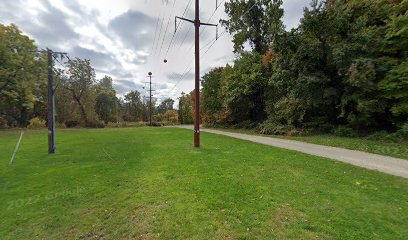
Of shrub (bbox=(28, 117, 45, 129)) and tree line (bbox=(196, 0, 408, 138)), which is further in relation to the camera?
shrub (bbox=(28, 117, 45, 129))

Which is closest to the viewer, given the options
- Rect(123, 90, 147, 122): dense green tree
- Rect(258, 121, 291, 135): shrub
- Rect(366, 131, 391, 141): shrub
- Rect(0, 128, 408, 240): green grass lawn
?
Rect(0, 128, 408, 240): green grass lawn

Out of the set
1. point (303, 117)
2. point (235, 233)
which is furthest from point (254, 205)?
point (303, 117)

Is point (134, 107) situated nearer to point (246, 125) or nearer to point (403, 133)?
point (246, 125)

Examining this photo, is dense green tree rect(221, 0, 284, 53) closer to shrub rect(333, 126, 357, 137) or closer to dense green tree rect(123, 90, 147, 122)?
shrub rect(333, 126, 357, 137)

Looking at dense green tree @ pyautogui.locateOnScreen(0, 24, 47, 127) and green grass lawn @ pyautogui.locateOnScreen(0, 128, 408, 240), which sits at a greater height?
dense green tree @ pyautogui.locateOnScreen(0, 24, 47, 127)

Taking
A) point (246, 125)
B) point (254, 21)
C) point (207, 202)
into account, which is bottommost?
point (207, 202)

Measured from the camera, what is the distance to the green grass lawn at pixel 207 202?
3.74m

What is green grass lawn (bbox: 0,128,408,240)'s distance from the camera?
3.74 meters

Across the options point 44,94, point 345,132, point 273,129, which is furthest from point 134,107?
point 345,132

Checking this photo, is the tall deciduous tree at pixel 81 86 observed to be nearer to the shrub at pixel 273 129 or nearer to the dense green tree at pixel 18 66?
the dense green tree at pixel 18 66

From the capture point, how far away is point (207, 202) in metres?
4.74

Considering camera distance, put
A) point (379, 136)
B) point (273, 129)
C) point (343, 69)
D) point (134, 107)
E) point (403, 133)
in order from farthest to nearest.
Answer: point (134, 107)
point (273, 129)
point (343, 69)
point (379, 136)
point (403, 133)

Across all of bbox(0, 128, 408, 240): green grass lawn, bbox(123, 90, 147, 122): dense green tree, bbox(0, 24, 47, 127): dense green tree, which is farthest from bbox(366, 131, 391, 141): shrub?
bbox(123, 90, 147, 122): dense green tree

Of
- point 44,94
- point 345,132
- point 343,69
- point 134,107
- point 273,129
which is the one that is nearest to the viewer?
point 343,69
